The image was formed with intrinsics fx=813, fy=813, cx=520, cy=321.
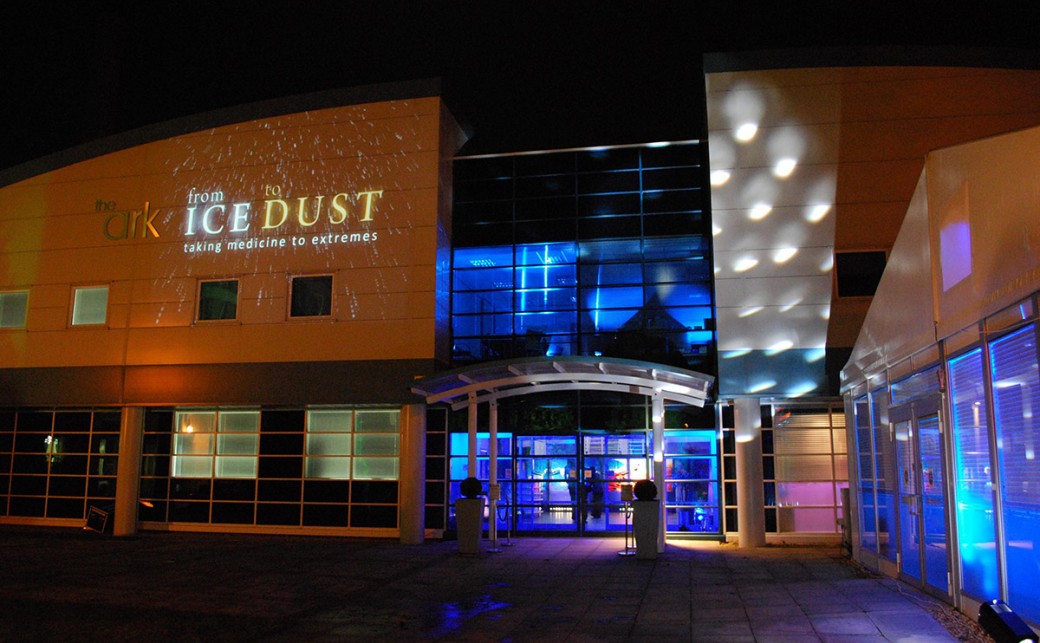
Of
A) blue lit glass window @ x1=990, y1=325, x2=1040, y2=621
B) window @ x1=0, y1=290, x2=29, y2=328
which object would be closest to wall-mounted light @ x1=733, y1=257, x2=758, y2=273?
blue lit glass window @ x1=990, y1=325, x2=1040, y2=621

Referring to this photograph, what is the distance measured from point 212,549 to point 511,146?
436 inches

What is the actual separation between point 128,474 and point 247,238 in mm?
6161

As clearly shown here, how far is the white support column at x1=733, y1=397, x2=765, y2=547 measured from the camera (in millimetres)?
16188

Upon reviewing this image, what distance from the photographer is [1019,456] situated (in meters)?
7.12

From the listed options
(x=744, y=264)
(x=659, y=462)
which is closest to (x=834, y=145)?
(x=744, y=264)

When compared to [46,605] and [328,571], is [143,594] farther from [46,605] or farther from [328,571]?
[328,571]

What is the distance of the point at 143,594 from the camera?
11.2 meters

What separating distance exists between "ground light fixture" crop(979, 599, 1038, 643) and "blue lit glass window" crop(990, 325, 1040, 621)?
8.57 ft

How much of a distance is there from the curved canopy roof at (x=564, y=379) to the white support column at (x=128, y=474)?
7722 millimetres

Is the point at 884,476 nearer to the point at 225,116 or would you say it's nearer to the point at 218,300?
the point at 218,300

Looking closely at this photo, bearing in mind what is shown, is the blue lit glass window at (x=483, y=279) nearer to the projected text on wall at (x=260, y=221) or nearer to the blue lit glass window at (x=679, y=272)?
the projected text on wall at (x=260, y=221)

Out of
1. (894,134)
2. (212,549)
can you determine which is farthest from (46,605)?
(894,134)

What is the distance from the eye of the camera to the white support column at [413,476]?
56.6 ft

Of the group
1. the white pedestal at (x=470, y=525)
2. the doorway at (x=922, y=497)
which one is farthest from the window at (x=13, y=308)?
the doorway at (x=922, y=497)
